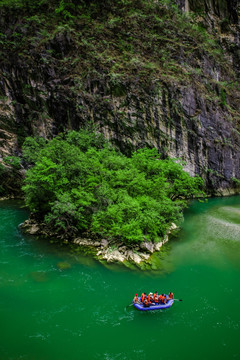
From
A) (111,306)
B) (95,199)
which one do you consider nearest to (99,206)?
(95,199)

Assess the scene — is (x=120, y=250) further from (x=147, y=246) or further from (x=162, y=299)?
(x=162, y=299)

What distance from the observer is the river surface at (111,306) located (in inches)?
369

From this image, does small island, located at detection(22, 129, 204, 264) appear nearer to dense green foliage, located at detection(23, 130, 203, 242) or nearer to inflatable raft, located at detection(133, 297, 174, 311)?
dense green foliage, located at detection(23, 130, 203, 242)

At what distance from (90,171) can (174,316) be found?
13.4 metres

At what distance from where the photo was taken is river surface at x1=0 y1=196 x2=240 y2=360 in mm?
9383

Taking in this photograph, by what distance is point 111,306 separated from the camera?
11.9 meters

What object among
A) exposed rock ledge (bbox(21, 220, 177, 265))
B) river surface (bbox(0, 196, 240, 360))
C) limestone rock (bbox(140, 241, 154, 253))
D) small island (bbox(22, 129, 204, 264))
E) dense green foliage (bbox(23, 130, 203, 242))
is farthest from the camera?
dense green foliage (bbox(23, 130, 203, 242))

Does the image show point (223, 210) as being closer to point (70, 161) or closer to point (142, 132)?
point (142, 132)

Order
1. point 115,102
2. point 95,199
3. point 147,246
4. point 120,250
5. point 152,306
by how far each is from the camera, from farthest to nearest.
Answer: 1. point 115,102
2. point 95,199
3. point 147,246
4. point 120,250
5. point 152,306

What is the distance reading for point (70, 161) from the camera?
21.3m

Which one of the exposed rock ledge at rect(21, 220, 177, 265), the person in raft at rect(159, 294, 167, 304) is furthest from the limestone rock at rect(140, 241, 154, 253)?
the person in raft at rect(159, 294, 167, 304)

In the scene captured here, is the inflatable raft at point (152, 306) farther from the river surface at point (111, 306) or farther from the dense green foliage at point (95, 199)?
the dense green foliage at point (95, 199)

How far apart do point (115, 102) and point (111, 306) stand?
1246 inches

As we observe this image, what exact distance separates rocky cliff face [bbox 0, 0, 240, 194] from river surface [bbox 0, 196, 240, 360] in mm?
22034
